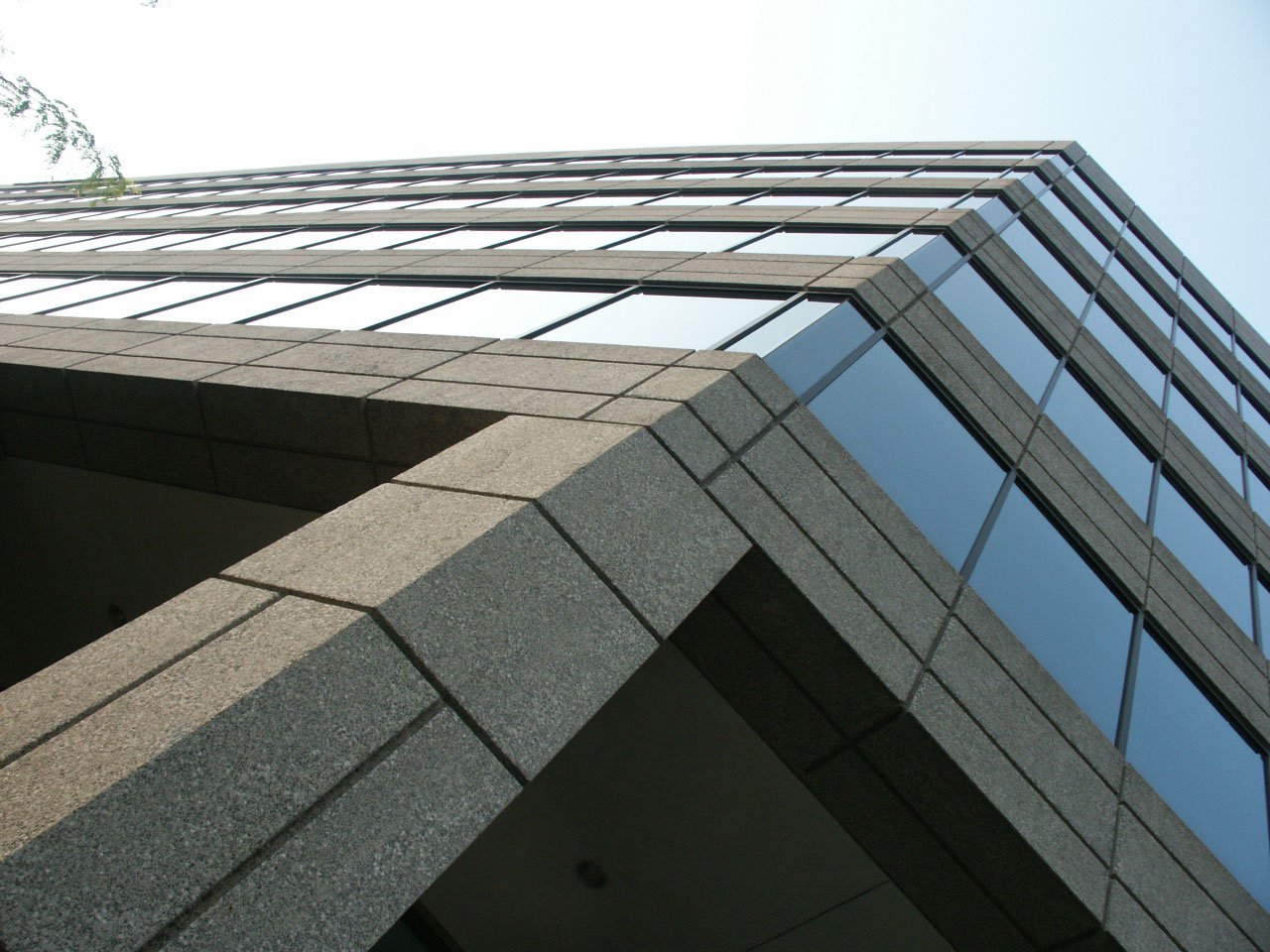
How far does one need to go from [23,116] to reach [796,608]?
43.2ft

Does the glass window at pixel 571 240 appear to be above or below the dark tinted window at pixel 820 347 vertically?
above

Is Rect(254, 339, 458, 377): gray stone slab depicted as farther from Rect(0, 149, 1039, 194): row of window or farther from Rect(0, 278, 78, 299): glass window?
Rect(0, 149, 1039, 194): row of window

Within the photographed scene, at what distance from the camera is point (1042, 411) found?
1142cm

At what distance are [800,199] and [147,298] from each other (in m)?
9.82

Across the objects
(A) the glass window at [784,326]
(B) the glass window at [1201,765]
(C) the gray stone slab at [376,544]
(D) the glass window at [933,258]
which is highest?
(D) the glass window at [933,258]

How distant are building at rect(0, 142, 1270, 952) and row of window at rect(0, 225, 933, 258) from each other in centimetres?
16

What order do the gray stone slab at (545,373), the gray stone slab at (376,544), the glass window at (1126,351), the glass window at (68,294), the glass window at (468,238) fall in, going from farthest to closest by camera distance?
the glass window at (1126,351) < the glass window at (468,238) < the glass window at (68,294) < the gray stone slab at (545,373) < the gray stone slab at (376,544)

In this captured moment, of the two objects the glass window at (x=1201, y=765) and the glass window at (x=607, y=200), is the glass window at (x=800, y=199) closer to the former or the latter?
the glass window at (x=607, y=200)

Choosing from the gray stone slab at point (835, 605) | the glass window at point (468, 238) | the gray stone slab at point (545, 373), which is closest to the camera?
the gray stone slab at point (835, 605)

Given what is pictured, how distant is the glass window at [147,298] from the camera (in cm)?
1224

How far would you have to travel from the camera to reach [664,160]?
26281mm

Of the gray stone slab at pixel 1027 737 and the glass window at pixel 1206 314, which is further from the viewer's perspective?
the glass window at pixel 1206 314

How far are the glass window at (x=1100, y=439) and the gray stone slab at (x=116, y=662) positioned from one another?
959 cm

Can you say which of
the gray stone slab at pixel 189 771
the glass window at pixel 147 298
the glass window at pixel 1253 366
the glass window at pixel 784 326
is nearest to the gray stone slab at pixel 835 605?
the glass window at pixel 784 326
